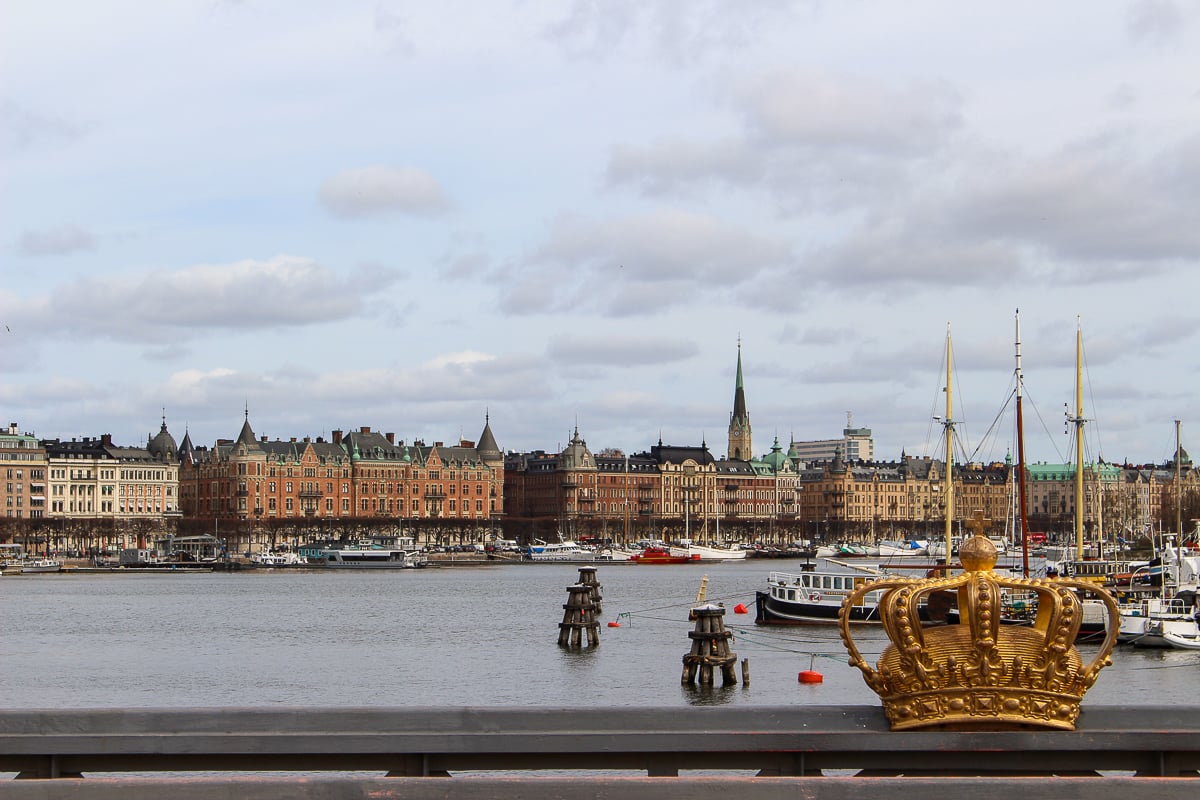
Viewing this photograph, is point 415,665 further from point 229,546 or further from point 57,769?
point 229,546

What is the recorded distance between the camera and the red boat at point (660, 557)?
181 meters

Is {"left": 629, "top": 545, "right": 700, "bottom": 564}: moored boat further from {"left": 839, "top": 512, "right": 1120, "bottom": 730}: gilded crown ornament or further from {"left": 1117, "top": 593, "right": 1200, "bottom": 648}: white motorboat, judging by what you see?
{"left": 839, "top": 512, "right": 1120, "bottom": 730}: gilded crown ornament

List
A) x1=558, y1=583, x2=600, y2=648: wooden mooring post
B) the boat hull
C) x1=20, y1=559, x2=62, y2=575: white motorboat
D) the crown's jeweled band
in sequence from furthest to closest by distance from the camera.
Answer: x1=20, y1=559, x2=62, y2=575: white motorboat, the boat hull, x1=558, y1=583, x2=600, y2=648: wooden mooring post, the crown's jeweled band

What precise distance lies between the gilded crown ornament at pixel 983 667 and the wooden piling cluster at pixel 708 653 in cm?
3555

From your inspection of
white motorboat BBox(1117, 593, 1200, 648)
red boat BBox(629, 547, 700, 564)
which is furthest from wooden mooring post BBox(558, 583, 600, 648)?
red boat BBox(629, 547, 700, 564)

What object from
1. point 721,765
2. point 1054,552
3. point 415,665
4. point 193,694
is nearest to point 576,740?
point 721,765

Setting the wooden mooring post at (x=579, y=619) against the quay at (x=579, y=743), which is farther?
the wooden mooring post at (x=579, y=619)

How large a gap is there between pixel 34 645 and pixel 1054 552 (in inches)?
3522

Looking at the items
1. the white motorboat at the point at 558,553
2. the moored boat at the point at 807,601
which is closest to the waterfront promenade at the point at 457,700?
the moored boat at the point at 807,601

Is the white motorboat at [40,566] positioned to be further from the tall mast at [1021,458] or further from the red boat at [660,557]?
the tall mast at [1021,458]

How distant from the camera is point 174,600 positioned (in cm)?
10150

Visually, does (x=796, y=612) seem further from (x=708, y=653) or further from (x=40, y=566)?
(x=40, y=566)

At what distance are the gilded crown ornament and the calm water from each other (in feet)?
72.6

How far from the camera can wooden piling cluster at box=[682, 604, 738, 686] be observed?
4425cm
